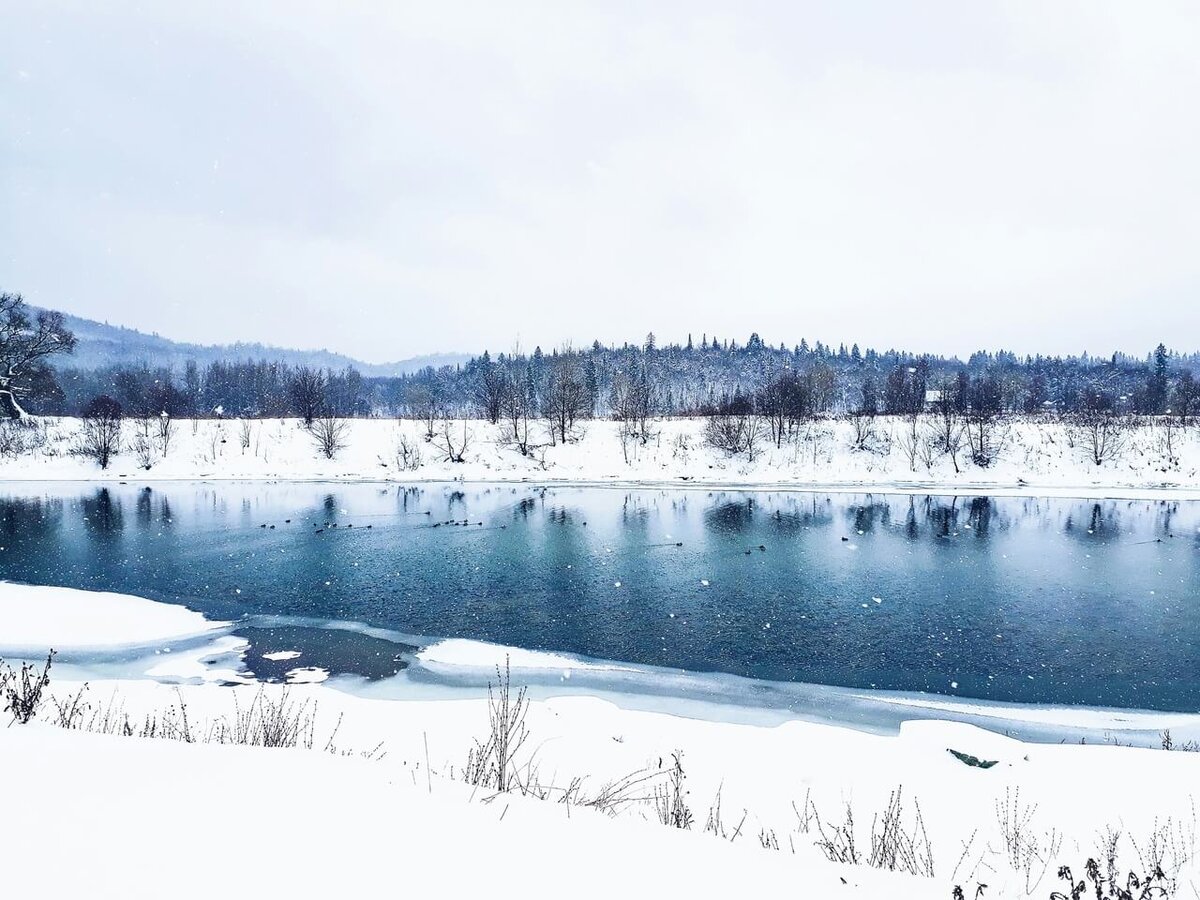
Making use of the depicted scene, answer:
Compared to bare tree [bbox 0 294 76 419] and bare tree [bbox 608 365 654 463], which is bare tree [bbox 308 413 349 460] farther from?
bare tree [bbox 608 365 654 463]

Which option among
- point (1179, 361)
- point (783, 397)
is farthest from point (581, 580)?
point (1179, 361)

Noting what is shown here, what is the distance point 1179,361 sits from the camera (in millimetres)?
192500

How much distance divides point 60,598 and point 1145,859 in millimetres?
21300

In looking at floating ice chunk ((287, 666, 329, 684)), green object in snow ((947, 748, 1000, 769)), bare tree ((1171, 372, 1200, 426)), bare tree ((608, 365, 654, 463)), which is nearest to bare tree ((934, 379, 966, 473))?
bare tree ((1171, 372, 1200, 426))

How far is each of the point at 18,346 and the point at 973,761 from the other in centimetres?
7081

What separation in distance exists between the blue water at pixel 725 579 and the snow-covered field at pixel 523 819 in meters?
4.03

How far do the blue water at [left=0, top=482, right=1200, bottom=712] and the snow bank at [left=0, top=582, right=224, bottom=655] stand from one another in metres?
1.10

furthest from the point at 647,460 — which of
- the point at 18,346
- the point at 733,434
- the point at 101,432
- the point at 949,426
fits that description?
the point at 18,346

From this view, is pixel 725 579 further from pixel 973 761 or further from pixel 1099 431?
pixel 1099 431

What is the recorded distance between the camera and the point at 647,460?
48.9 meters

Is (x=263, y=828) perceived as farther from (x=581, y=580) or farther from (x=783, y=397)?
(x=783, y=397)

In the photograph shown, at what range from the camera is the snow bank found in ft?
42.4

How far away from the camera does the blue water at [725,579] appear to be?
42.0ft

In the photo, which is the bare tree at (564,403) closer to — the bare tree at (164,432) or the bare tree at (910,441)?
the bare tree at (910,441)
